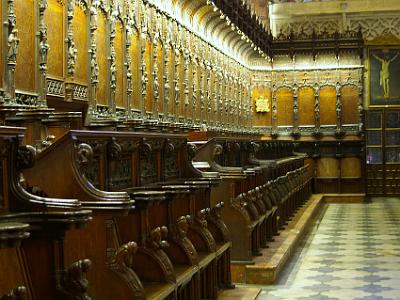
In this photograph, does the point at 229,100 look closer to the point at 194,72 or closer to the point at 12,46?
the point at 194,72

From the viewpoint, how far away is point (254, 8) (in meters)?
27.0

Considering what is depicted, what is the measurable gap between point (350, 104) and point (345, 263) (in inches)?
577

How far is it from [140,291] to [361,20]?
2382 cm

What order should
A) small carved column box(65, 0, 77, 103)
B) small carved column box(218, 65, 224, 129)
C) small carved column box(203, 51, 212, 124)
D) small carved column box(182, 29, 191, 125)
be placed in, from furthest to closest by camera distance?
small carved column box(218, 65, 224, 129) < small carved column box(203, 51, 212, 124) < small carved column box(182, 29, 191, 125) < small carved column box(65, 0, 77, 103)

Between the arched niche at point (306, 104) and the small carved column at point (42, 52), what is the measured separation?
16469mm

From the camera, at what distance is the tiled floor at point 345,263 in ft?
25.8

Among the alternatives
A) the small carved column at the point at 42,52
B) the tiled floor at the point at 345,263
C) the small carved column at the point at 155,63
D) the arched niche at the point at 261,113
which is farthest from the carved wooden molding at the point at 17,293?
the arched niche at the point at 261,113

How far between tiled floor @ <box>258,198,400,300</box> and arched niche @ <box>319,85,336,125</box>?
7667 millimetres

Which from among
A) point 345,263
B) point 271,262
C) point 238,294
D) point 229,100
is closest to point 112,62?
point 271,262

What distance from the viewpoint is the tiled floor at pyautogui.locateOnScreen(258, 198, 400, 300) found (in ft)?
25.8

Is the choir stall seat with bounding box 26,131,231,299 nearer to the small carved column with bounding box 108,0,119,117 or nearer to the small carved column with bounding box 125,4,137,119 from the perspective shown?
the small carved column with bounding box 108,0,119,117

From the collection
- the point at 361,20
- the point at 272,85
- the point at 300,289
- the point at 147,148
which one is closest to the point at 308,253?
the point at 300,289

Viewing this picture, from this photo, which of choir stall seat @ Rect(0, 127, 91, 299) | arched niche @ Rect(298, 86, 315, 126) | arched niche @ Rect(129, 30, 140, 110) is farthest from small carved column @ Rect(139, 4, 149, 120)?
arched niche @ Rect(298, 86, 315, 126)

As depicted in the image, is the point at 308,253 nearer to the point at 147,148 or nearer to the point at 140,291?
the point at 147,148
